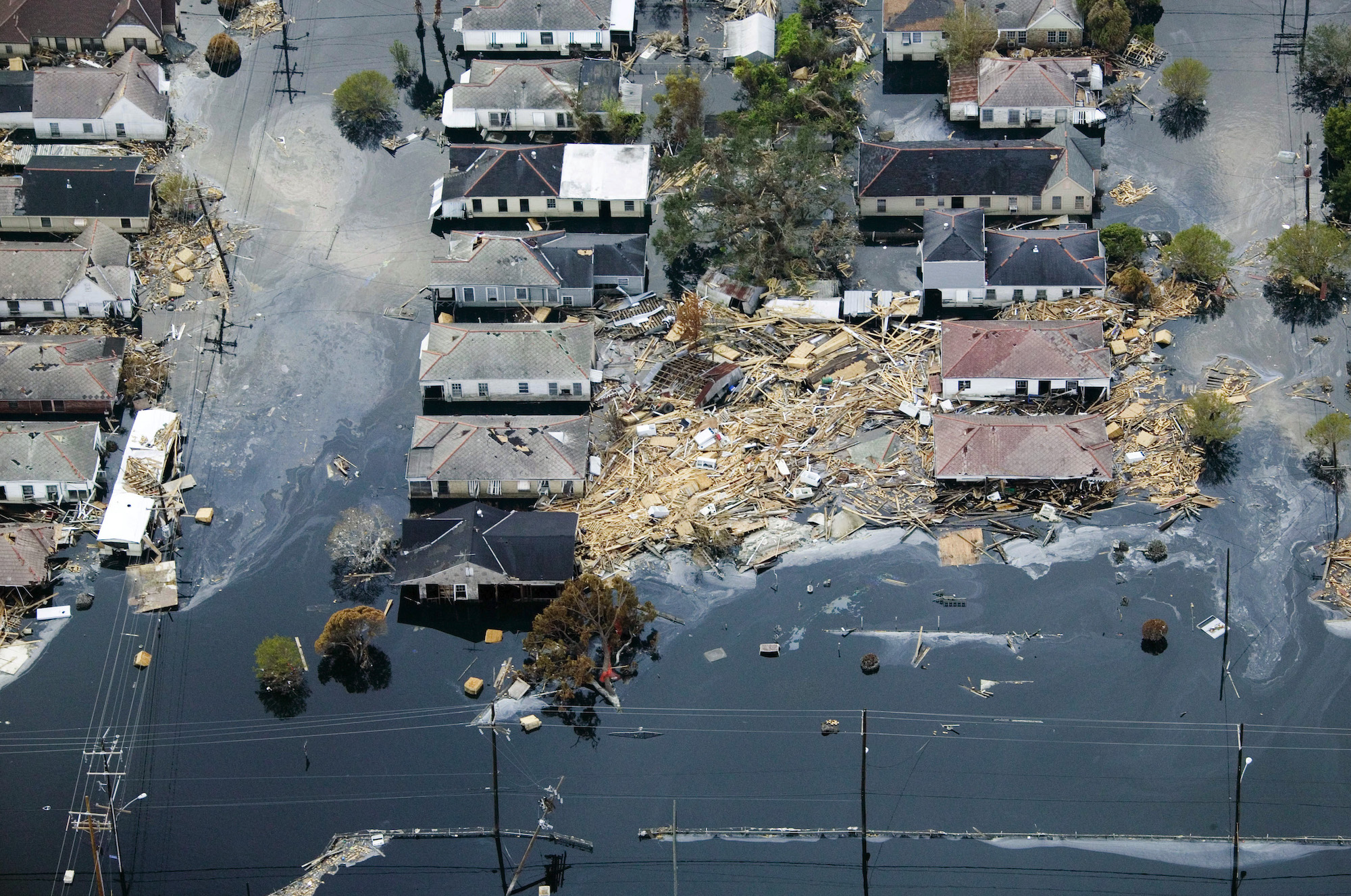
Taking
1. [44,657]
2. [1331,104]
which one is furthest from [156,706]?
[1331,104]

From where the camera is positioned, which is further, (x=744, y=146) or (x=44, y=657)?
(x=744, y=146)

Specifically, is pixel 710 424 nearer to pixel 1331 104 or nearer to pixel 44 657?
pixel 44 657

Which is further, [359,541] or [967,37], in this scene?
[967,37]

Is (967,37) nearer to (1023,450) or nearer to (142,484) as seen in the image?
(1023,450)

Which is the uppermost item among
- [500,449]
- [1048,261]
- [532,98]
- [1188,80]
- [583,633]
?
[1188,80]

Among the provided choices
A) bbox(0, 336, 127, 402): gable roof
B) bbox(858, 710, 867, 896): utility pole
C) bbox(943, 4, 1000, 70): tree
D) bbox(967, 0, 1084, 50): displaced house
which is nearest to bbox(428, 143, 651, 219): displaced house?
bbox(943, 4, 1000, 70): tree

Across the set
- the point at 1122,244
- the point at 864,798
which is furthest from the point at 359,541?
the point at 1122,244
